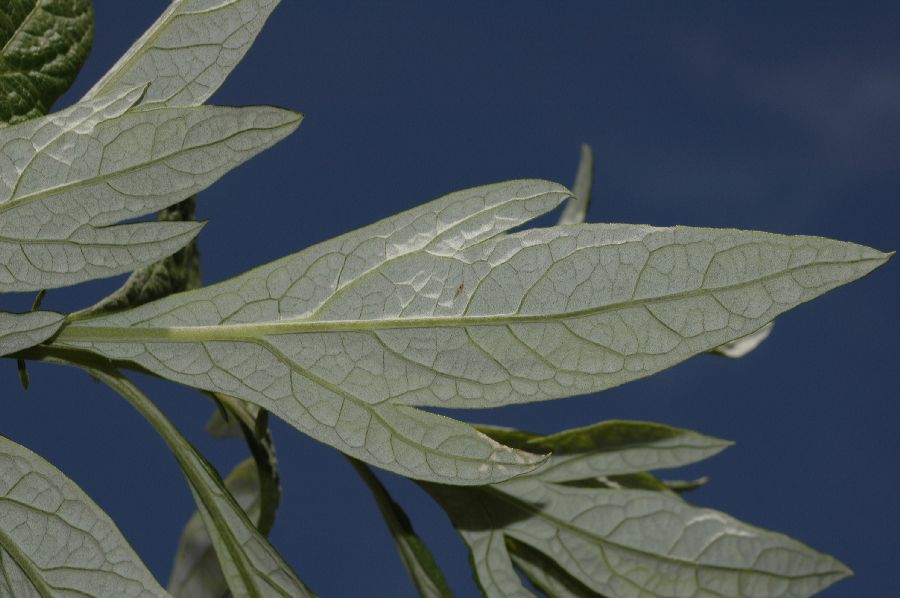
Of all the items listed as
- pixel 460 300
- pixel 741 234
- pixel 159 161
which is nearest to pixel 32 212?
pixel 159 161

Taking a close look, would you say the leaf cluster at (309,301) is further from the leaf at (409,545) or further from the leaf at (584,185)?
the leaf at (584,185)

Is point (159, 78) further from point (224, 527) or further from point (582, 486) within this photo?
point (582, 486)

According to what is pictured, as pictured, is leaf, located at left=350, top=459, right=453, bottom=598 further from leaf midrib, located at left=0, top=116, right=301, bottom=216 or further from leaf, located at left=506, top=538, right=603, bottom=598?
leaf midrib, located at left=0, top=116, right=301, bottom=216

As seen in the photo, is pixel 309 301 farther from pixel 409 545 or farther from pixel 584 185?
pixel 584 185

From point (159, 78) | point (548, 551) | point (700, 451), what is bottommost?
point (548, 551)

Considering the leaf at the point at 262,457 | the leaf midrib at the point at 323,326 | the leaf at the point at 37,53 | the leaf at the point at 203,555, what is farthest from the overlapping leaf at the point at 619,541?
the leaf at the point at 37,53

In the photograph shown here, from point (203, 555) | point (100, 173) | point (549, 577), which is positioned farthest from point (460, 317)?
point (203, 555)
